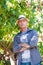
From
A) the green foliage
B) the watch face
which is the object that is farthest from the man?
the green foliage

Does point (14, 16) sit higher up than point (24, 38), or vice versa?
point (14, 16)

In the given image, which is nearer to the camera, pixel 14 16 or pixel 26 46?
pixel 26 46

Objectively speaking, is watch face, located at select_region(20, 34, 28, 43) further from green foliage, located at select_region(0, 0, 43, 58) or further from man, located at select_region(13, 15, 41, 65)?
green foliage, located at select_region(0, 0, 43, 58)

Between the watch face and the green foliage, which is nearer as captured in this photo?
the watch face

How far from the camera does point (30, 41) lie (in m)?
3.18

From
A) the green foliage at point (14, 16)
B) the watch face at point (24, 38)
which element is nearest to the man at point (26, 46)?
the watch face at point (24, 38)

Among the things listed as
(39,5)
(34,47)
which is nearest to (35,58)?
(34,47)

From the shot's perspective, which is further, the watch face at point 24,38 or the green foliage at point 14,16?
the green foliage at point 14,16

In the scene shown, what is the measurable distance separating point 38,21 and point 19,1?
0.41m

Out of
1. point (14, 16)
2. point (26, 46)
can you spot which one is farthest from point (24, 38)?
Answer: point (14, 16)

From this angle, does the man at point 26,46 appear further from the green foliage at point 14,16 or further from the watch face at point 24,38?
the green foliage at point 14,16

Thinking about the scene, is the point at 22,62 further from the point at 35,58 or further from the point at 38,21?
the point at 38,21

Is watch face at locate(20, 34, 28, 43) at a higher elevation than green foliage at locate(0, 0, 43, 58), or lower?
lower

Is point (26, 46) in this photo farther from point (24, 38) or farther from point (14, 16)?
point (14, 16)
